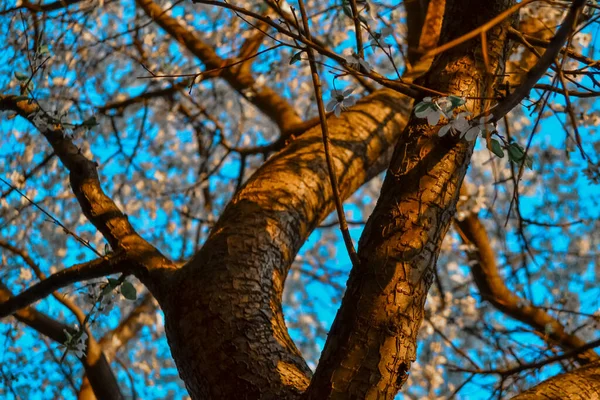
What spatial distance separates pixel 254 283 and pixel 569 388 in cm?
76

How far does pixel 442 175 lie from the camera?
1304mm

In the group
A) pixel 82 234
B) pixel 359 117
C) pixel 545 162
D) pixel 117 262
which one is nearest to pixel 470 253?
pixel 359 117

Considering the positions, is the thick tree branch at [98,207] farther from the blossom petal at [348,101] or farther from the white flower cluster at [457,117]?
the white flower cluster at [457,117]

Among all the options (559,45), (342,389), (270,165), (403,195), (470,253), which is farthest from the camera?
(470,253)

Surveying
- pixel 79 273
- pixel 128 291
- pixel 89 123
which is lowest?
pixel 128 291

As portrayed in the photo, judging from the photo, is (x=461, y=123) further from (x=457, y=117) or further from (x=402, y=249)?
(x=402, y=249)

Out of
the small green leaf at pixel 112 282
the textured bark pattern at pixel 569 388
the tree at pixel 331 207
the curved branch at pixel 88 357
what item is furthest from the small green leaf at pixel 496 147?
the curved branch at pixel 88 357

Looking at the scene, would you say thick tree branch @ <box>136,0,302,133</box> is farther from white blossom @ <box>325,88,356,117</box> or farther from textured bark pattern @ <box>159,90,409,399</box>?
white blossom @ <box>325,88,356,117</box>

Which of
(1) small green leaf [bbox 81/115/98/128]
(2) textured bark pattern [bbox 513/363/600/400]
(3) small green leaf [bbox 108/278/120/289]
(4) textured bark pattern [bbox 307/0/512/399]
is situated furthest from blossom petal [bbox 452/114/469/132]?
(1) small green leaf [bbox 81/115/98/128]

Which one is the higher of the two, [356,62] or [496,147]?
[356,62]

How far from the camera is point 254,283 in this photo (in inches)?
62.4

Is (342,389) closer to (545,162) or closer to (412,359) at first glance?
(412,359)

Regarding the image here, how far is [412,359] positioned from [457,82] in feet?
1.93

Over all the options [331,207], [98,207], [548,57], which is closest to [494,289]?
[331,207]
